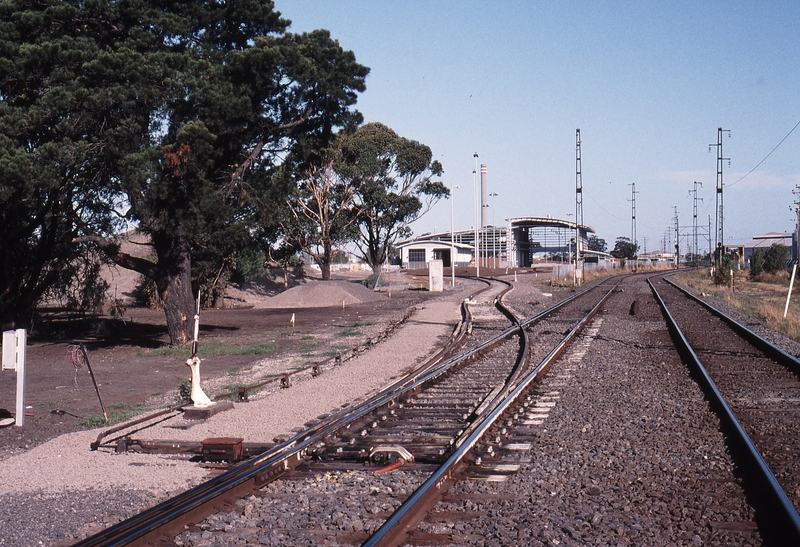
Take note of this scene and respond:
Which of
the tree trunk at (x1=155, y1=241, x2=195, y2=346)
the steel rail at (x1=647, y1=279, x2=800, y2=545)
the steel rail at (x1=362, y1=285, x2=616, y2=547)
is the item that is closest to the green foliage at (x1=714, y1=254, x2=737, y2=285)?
the tree trunk at (x1=155, y1=241, x2=195, y2=346)

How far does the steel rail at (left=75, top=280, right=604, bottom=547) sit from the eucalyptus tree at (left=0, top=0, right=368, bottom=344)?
1225 cm

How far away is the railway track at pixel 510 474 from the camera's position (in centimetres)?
562

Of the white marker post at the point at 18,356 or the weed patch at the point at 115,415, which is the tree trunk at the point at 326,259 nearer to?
the weed patch at the point at 115,415

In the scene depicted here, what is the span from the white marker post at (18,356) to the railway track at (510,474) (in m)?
4.86

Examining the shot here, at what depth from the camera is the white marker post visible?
11203mm

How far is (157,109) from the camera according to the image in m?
20.8

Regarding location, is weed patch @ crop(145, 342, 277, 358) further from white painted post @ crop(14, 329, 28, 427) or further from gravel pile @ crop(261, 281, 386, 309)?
gravel pile @ crop(261, 281, 386, 309)

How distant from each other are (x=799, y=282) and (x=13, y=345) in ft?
173

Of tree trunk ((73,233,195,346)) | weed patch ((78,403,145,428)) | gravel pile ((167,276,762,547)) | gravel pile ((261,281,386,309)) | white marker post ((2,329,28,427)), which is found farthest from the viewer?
gravel pile ((261,281,386,309))

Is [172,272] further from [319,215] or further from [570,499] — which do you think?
[319,215]

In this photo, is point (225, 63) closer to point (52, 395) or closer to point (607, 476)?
point (52, 395)

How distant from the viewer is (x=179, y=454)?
8.62 m

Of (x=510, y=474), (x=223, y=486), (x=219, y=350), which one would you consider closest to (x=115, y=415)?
(x=223, y=486)

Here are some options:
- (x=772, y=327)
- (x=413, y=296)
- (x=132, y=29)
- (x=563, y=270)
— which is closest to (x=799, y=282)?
(x=563, y=270)
